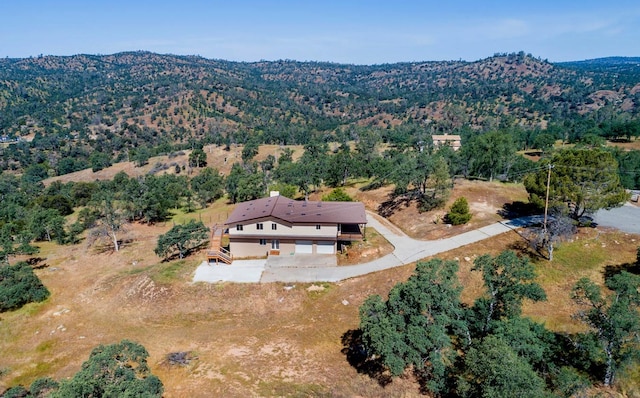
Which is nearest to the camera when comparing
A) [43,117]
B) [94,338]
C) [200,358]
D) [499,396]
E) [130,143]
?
[499,396]

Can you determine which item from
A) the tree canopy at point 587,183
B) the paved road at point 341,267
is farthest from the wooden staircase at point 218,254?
the tree canopy at point 587,183

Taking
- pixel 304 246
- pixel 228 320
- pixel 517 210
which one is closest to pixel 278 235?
pixel 304 246

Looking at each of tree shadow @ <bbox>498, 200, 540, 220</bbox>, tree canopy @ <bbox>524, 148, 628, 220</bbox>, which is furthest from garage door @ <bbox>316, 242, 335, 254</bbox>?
tree canopy @ <bbox>524, 148, 628, 220</bbox>

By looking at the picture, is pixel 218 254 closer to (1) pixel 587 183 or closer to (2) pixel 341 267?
(2) pixel 341 267

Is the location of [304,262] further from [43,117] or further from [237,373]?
[43,117]

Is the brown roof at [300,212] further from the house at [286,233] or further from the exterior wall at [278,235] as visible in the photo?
the exterior wall at [278,235]

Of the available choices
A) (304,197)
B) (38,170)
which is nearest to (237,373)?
(304,197)
